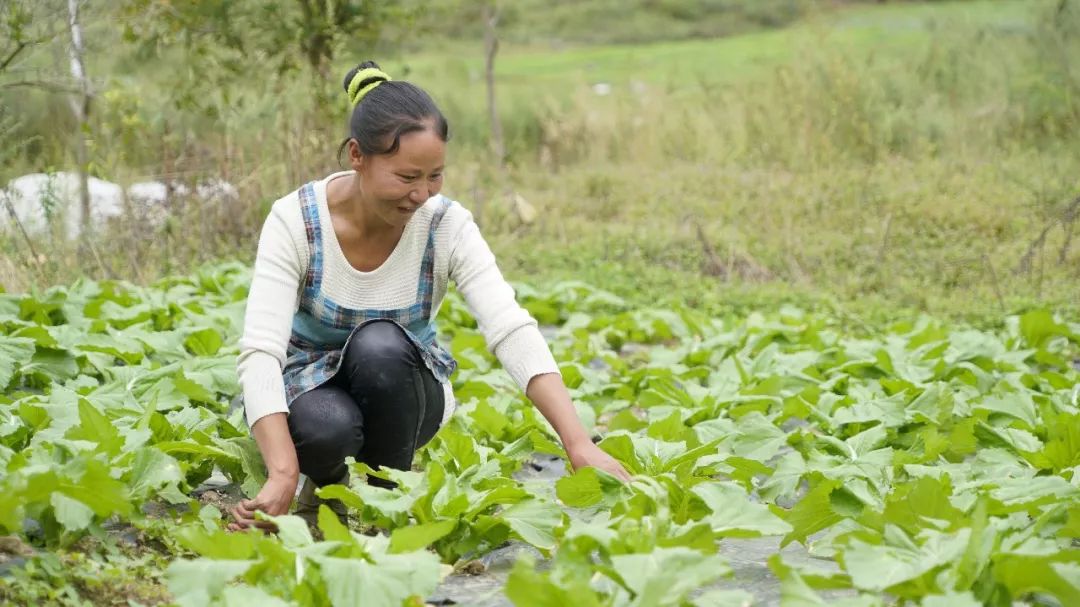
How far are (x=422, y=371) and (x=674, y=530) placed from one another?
0.87m

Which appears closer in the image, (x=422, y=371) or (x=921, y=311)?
(x=422, y=371)

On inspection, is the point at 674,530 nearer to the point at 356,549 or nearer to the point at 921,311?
the point at 356,549

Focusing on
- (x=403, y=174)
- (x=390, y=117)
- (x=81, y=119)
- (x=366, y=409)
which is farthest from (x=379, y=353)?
(x=81, y=119)

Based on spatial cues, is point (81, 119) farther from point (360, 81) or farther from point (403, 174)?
point (403, 174)

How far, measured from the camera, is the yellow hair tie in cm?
298

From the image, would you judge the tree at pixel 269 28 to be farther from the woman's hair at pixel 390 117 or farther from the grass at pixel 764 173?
the woman's hair at pixel 390 117

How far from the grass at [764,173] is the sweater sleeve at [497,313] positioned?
333cm

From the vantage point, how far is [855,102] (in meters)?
10.3

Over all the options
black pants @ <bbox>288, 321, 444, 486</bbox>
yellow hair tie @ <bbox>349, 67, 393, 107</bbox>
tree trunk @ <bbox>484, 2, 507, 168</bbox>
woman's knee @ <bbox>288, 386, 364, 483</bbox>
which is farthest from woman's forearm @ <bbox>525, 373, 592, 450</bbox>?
tree trunk @ <bbox>484, 2, 507, 168</bbox>

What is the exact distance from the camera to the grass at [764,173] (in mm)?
7352

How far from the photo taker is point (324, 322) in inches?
122

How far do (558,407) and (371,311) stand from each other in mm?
556

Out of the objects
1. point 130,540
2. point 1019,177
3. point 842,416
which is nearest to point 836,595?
point 842,416

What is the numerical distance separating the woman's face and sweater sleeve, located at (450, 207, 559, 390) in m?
0.22
